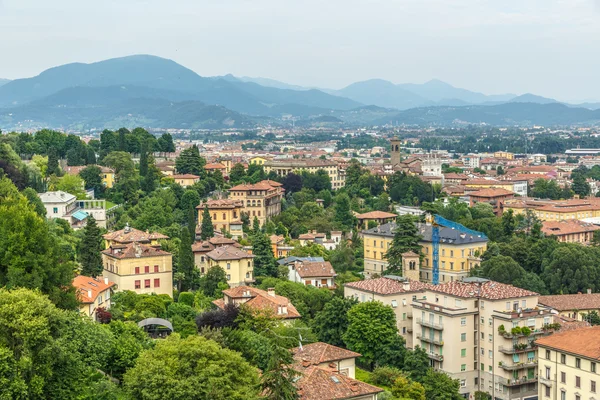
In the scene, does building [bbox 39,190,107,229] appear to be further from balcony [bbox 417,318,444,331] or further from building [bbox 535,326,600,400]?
building [bbox 535,326,600,400]

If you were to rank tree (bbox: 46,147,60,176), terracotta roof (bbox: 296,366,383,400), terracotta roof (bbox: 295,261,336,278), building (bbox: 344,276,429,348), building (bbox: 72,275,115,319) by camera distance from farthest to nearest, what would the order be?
tree (bbox: 46,147,60,176) → terracotta roof (bbox: 295,261,336,278) → building (bbox: 344,276,429,348) → building (bbox: 72,275,115,319) → terracotta roof (bbox: 296,366,383,400)

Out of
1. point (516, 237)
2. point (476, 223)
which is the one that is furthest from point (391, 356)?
point (476, 223)

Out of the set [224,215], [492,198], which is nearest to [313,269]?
[224,215]

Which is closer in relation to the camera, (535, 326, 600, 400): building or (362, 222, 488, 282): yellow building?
(535, 326, 600, 400): building

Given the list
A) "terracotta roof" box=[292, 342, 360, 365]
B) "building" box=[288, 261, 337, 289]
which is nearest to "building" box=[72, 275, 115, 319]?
"terracotta roof" box=[292, 342, 360, 365]

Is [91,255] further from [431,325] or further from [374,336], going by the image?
[431,325]

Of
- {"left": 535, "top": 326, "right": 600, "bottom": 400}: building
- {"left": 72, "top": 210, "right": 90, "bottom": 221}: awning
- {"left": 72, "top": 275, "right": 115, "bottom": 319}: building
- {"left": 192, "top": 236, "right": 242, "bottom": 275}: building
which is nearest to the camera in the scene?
{"left": 535, "top": 326, "right": 600, "bottom": 400}: building

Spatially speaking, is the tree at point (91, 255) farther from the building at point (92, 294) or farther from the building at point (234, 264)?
the building at point (234, 264)

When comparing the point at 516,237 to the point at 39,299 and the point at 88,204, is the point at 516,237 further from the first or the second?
the point at 39,299
